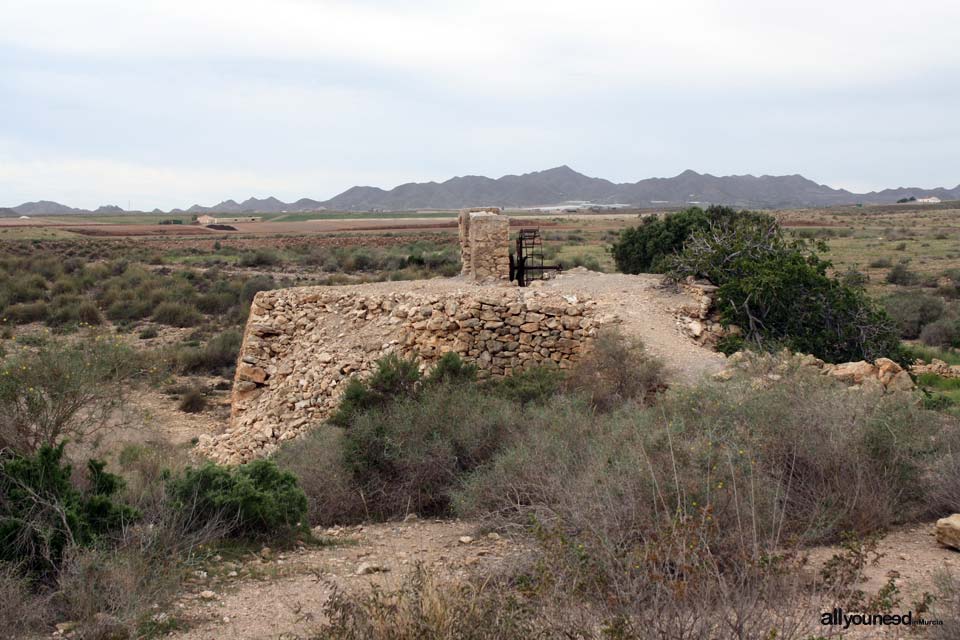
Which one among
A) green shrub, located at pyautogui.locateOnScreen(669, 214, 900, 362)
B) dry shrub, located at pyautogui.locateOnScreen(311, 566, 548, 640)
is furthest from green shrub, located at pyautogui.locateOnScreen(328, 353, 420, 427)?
green shrub, located at pyautogui.locateOnScreen(669, 214, 900, 362)

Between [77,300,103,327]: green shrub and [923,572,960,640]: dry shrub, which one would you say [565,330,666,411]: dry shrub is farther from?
[77,300,103,327]: green shrub

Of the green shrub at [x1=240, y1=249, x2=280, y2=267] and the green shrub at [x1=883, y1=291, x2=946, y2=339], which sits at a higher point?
the green shrub at [x1=240, y1=249, x2=280, y2=267]

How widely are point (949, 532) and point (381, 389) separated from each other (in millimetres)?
6505

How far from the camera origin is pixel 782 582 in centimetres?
355

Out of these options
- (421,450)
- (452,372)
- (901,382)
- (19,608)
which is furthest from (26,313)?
(901,382)

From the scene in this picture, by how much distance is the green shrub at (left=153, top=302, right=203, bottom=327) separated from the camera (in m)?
23.8

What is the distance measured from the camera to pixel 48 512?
4887 millimetres

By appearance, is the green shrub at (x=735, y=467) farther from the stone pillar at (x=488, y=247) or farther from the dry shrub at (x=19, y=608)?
the stone pillar at (x=488, y=247)

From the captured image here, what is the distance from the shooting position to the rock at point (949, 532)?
502cm

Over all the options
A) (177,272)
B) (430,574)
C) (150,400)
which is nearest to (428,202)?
(177,272)

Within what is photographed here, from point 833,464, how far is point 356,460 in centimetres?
442

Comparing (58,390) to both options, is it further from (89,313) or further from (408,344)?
(89,313)

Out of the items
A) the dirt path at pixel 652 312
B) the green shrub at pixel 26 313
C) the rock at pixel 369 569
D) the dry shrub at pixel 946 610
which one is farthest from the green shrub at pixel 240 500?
the green shrub at pixel 26 313

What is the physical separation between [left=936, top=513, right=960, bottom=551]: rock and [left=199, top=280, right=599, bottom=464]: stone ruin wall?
22.9ft
